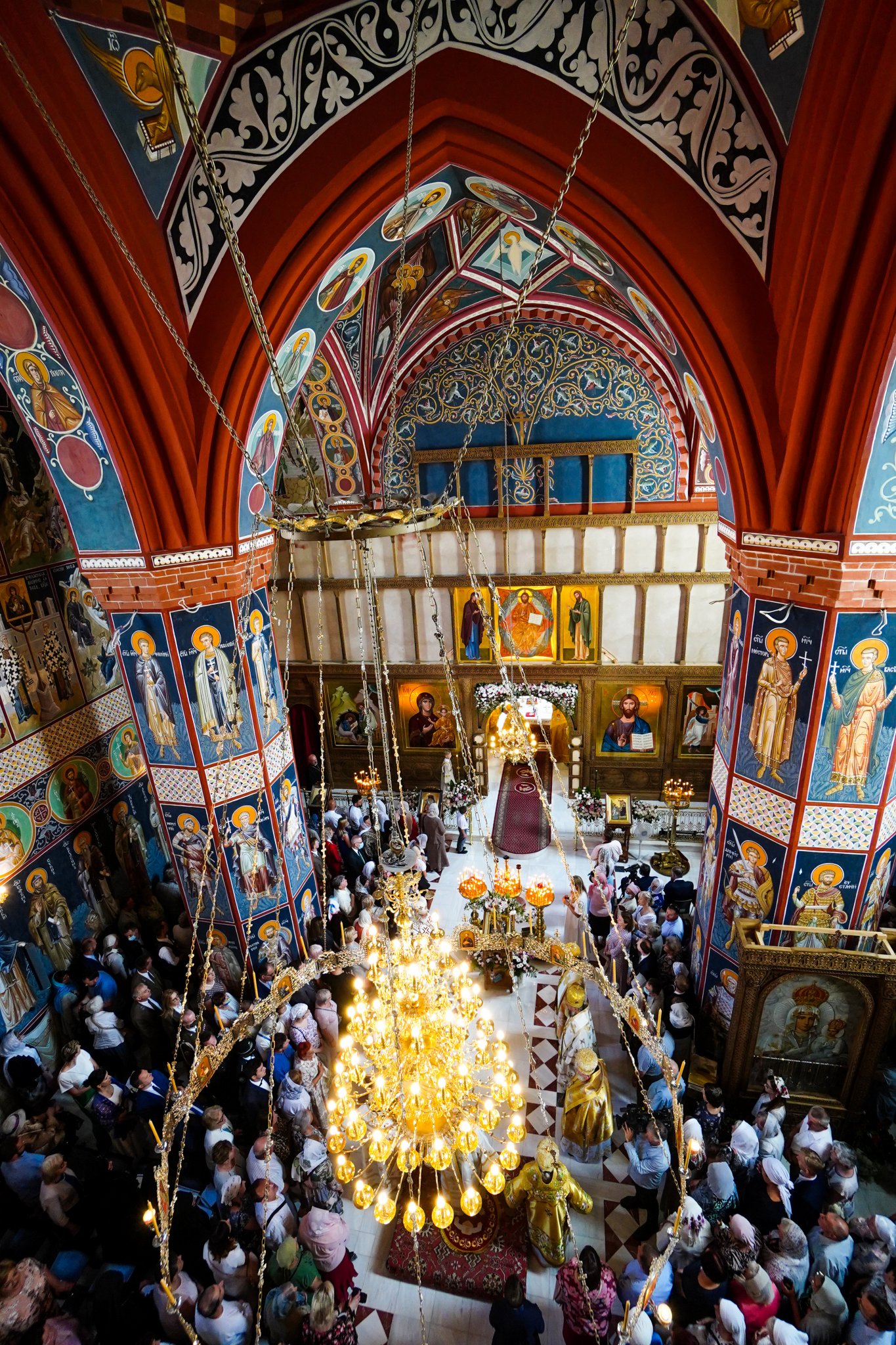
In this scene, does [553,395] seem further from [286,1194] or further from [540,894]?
[286,1194]

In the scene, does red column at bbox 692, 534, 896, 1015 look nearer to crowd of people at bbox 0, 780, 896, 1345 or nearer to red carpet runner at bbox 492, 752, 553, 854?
crowd of people at bbox 0, 780, 896, 1345

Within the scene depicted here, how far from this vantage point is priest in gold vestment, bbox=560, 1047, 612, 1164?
6.86 meters

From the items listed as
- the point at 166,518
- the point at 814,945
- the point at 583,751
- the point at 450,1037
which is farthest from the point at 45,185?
the point at 583,751

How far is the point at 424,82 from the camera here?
5883 millimetres

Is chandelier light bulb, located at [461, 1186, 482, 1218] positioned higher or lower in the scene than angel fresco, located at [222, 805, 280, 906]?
higher

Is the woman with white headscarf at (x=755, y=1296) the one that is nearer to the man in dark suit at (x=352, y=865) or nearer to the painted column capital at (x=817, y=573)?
the painted column capital at (x=817, y=573)

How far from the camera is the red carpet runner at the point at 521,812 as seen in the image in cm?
1330

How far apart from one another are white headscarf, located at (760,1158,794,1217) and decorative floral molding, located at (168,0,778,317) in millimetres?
7947

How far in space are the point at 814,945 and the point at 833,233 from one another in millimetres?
6608

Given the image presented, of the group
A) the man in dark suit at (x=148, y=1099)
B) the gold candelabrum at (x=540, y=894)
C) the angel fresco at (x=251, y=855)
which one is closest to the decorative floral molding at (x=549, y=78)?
the angel fresco at (x=251, y=855)

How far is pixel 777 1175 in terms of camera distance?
5.79 metres

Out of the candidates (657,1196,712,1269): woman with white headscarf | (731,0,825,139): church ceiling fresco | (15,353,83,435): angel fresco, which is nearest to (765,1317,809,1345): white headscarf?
(657,1196,712,1269): woman with white headscarf

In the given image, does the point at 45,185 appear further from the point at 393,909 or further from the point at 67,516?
the point at 393,909

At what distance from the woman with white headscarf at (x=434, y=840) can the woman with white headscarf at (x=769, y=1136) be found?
6.49 meters
